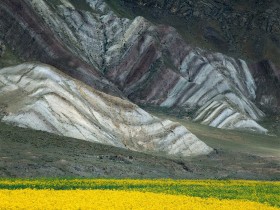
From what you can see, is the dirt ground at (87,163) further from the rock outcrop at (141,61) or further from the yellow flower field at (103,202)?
the rock outcrop at (141,61)

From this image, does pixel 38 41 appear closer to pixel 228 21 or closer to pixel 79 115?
pixel 79 115

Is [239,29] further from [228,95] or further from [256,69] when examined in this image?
[228,95]

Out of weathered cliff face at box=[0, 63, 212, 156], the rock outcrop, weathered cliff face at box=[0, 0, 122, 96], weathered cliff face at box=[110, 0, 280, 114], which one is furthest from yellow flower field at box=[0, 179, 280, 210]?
weathered cliff face at box=[110, 0, 280, 114]

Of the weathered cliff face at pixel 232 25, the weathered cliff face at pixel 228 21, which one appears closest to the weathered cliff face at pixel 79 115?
the weathered cliff face at pixel 232 25

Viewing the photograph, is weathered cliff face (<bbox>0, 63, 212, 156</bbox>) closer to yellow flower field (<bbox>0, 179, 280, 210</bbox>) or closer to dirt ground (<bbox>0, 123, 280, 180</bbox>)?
dirt ground (<bbox>0, 123, 280, 180</bbox>)

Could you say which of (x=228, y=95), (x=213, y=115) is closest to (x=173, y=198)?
(x=213, y=115)

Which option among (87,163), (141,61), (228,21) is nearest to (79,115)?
(87,163)

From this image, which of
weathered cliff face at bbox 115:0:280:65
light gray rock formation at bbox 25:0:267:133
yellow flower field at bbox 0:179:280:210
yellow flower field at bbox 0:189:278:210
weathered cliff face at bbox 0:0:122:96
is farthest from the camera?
weathered cliff face at bbox 115:0:280:65
